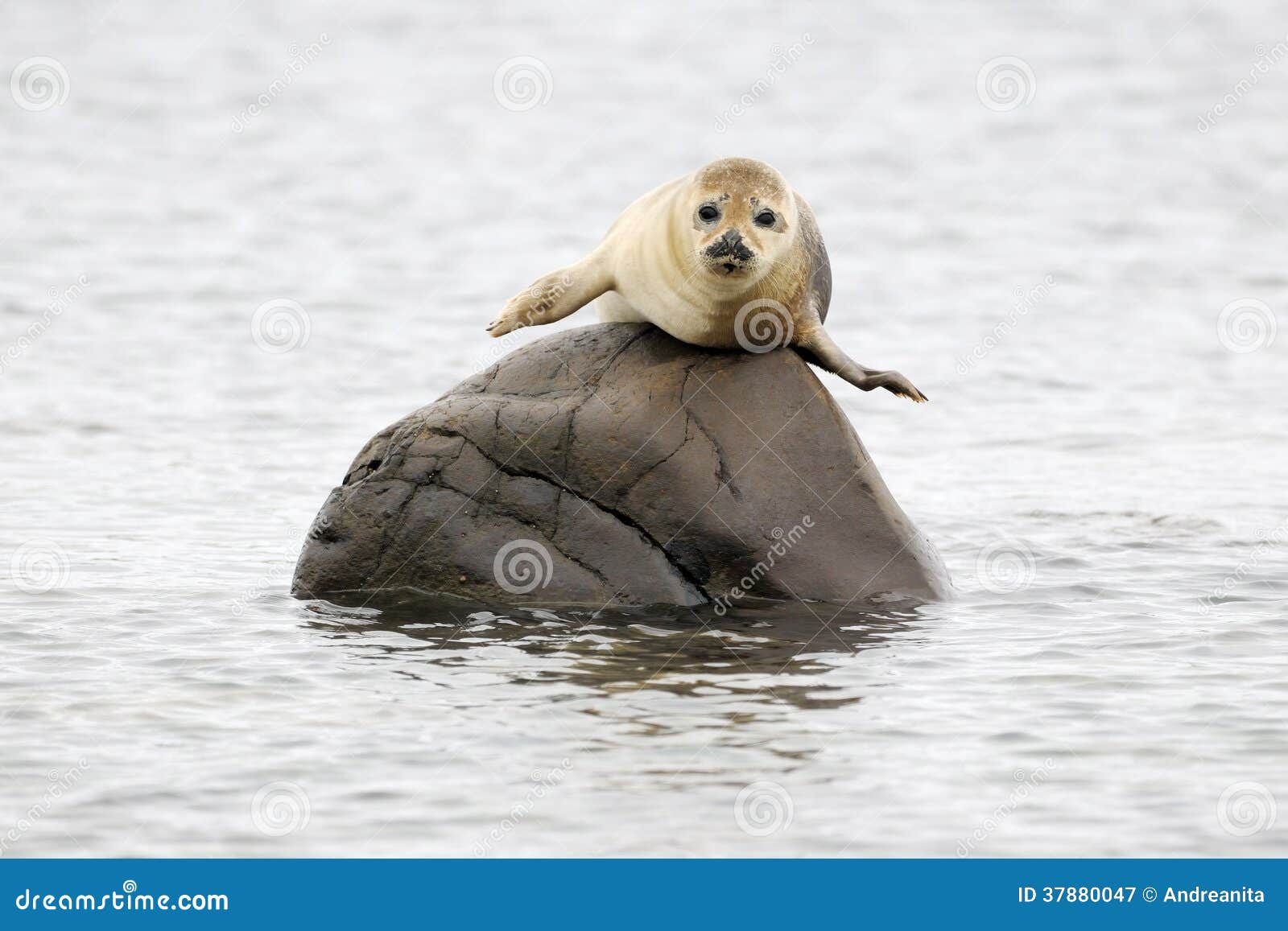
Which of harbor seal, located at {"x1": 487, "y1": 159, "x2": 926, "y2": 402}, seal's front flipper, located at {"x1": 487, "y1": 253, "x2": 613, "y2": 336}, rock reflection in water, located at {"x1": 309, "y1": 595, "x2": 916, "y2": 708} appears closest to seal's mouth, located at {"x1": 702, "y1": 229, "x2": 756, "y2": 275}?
harbor seal, located at {"x1": 487, "y1": 159, "x2": 926, "y2": 402}

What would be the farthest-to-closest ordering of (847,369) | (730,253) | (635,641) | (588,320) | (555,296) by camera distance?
(588,320) → (555,296) → (847,369) → (730,253) → (635,641)

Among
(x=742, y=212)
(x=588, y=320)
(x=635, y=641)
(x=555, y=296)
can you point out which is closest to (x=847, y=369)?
(x=742, y=212)

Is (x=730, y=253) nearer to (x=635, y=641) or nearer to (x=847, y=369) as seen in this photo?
(x=847, y=369)

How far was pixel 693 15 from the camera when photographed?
3453 cm

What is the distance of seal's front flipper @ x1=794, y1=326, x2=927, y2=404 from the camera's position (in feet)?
26.3

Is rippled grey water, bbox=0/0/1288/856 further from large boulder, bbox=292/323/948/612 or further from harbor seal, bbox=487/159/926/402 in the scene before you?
harbor seal, bbox=487/159/926/402

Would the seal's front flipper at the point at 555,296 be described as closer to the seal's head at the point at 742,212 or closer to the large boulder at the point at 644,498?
the large boulder at the point at 644,498

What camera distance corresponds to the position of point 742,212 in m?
8.16

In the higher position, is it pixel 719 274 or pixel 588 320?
pixel 588 320

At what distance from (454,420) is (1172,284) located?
1142cm

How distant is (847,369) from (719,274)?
0.70 m

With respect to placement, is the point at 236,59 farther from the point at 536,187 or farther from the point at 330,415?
the point at 330,415

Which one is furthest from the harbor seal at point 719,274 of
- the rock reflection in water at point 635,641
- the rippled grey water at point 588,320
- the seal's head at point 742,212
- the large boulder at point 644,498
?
the rippled grey water at point 588,320

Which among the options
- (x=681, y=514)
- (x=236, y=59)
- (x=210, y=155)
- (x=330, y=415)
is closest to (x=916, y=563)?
(x=681, y=514)
